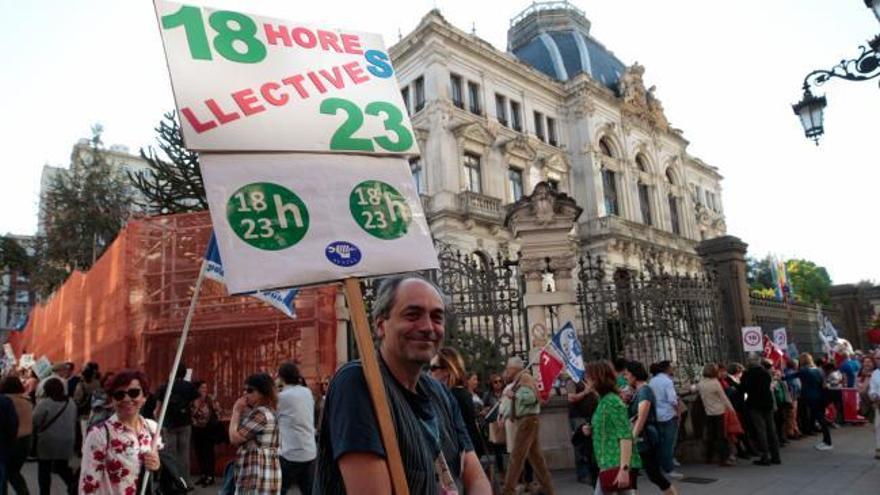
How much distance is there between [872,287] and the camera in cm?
2367

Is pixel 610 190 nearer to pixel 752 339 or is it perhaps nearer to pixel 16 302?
pixel 752 339

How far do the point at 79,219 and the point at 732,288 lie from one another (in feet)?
87.8

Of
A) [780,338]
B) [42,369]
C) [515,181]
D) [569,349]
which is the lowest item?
[780,338]

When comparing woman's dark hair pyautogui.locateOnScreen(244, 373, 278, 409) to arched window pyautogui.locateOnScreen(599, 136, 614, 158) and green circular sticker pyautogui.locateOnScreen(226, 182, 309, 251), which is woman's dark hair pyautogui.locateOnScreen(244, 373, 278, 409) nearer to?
green circular sticker pyautogui.locateOnScreen(226, 182, 309, 251)

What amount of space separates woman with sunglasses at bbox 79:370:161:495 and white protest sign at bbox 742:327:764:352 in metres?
11.1

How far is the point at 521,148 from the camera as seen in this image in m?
32.5

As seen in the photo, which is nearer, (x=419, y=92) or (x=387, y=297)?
(x=387, y=297)

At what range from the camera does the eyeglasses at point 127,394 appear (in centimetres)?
450

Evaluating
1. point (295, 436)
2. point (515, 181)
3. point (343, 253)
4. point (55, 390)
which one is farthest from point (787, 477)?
point (515, 181)

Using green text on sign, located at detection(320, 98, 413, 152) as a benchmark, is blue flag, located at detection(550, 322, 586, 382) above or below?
below

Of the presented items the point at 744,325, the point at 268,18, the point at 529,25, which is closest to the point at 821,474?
the point at 744,325

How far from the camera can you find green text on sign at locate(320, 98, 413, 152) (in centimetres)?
267

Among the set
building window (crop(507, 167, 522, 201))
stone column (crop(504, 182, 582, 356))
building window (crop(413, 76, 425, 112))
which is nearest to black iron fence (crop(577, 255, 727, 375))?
stone column (crop(504, 182, 582, 356))

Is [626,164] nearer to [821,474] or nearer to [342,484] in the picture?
[821,474]
